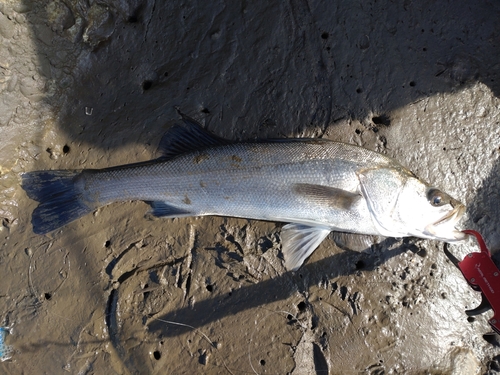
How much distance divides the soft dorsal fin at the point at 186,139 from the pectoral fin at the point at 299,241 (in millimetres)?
1158

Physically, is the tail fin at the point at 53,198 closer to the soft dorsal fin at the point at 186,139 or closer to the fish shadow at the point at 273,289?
the soft dorsal fin at the point at 186,139

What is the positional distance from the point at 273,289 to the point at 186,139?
5.98 feet

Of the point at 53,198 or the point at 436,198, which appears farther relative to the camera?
the point at 53,198

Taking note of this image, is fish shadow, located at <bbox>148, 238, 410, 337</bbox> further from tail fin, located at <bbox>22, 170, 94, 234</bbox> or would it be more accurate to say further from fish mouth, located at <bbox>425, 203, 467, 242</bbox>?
tail fin, located at <bbox>22, 170, 94, 234</bbox>

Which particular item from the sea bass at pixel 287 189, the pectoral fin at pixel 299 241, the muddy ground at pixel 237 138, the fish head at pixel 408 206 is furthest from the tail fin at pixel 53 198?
the fish head at pixel 408 206

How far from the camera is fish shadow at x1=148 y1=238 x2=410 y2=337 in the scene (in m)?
3.39

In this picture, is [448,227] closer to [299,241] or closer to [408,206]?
[408,206]

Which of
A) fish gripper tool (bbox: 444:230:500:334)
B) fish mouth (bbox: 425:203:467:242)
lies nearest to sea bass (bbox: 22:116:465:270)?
fish mouth (bbox: 425:203:467:242)

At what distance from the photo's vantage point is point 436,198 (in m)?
3.06

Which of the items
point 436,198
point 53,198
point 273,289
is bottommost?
point 273,289

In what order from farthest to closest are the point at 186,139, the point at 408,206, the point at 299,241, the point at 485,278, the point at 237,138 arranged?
1. the point at 237,138
2. the point at 186,139
3. the point at 299,241
4. the point at 408,206
5. the point at 485,278

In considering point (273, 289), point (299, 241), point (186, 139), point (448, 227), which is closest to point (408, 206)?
point (448, 227)

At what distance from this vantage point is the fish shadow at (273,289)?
339 cm

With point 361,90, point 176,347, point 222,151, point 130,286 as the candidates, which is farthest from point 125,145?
point 361,90
